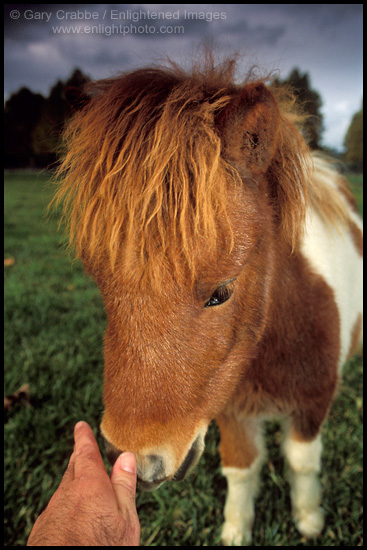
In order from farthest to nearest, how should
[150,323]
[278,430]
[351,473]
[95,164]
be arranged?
1. [278,430]
2. [351,473]
3. [95,164]
4. [150,323]

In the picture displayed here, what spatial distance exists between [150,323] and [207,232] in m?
0.39

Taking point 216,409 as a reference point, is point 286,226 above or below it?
above

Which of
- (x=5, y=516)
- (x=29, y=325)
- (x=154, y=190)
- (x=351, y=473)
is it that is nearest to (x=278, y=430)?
(x=351, y=473)

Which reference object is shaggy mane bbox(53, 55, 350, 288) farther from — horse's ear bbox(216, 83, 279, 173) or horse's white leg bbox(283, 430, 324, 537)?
horse's white leg bbox(283, 430, 324, 537)

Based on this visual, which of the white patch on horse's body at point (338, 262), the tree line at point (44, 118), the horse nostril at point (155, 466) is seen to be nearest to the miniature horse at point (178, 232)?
the horse nostril at point (155, 466)

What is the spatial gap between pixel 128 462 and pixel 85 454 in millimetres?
193

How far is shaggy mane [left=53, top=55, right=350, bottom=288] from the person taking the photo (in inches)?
53.4

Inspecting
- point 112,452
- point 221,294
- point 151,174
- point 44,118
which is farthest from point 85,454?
point 44,118

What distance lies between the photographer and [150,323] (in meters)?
1.34

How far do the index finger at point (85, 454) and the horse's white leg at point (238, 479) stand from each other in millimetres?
1129

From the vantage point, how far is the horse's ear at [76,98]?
1776mm

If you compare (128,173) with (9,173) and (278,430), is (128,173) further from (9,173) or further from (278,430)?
(9,173)

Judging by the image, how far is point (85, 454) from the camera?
1432 mm

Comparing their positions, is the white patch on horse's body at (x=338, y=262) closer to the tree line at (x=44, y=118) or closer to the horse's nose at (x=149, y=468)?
the tree line at (x=44, y=118)
